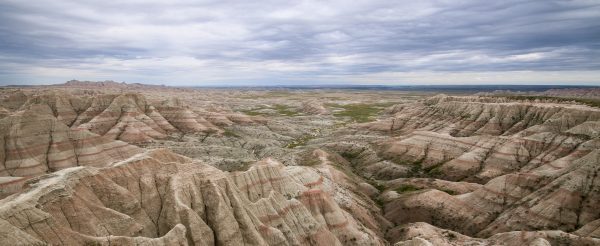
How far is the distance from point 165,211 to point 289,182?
1947 centimetres

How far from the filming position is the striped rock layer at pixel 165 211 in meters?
27.3

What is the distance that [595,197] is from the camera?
52312 millimetres

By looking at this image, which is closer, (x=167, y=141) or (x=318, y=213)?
(x=318, y=213)

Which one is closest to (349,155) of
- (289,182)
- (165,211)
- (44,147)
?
(289,182)

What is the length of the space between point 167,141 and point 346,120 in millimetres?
101301

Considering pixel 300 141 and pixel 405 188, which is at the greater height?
pixel 405 188

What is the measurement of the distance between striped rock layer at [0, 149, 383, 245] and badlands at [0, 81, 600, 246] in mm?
124

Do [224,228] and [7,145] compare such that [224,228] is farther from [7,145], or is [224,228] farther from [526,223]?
[7,145]

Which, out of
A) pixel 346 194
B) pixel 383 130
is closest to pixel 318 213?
pixel 346 194

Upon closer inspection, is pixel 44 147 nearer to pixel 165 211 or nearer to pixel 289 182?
pixel 289 182

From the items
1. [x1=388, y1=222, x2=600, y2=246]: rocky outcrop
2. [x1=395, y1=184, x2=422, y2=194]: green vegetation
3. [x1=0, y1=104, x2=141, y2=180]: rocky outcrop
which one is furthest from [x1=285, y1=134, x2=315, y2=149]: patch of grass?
[x1=388, y1=222, x2=600, y2=246]: rocky outcrop

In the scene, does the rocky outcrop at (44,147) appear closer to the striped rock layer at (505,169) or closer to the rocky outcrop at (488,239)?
the striped rock layer at (505,169)

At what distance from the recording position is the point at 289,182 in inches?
2010

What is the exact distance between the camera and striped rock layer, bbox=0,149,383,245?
1075 inches
